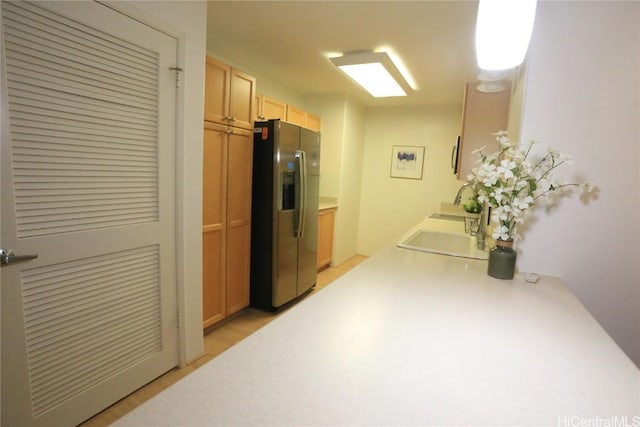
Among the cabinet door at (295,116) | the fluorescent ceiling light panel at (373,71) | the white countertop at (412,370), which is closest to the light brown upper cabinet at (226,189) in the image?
the fluorescent ceiling light panel at (373,71)

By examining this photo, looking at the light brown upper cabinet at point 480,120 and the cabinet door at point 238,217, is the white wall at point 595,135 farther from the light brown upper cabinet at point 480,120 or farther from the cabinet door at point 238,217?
the cabinet door at point 238,217

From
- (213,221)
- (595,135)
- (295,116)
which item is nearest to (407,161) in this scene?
(295,116)

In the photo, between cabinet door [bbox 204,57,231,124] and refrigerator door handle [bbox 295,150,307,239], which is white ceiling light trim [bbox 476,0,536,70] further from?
refrigerator door handle [bbox 295,150,307,239]

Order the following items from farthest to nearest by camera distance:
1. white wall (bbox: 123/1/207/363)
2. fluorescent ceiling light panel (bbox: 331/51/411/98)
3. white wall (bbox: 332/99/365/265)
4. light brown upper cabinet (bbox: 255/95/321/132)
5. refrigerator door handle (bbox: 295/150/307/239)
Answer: white wall (bbox: 332/99/365/265)
light brown upper cabinet (bbox: 255/95/321/132)
refrigerator door handle (bbox: 295/150/307/239)
fluorescent ceiling light panel (bbox: 331/51/411/98)
white wall (bbox: 123/1/207/363)

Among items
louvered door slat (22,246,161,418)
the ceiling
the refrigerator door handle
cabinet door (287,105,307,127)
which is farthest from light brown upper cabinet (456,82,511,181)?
louvered door slat (22,246,161,418)

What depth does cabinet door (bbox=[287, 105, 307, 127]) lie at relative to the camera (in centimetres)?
349

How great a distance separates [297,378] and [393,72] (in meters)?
2.80

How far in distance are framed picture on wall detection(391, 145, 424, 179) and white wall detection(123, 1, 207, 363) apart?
10.8ft

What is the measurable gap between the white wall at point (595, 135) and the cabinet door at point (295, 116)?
2.52 metres

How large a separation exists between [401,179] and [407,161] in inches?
10.7

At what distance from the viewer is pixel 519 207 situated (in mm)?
1173

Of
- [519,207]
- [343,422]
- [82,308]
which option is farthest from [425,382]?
[82,308]

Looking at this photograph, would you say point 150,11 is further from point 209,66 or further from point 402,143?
point 402,143

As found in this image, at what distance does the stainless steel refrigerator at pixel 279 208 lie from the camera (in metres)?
2.60
